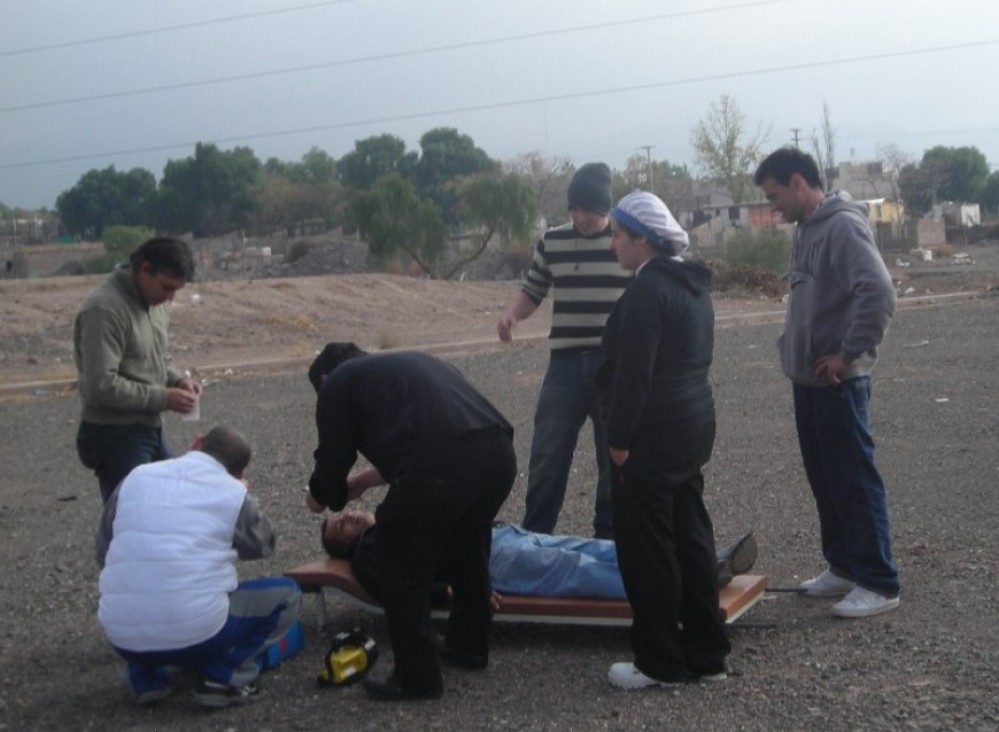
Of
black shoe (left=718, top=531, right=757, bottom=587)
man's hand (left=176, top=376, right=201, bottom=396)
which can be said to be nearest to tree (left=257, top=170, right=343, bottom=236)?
man's hand (left=176, top=376, right=201, bottom=396)

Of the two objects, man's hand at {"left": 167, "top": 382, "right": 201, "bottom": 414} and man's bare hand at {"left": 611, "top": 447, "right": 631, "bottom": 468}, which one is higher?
man's hand at {"left": 167, "top": 382, "right": 201, "bottom": 414}

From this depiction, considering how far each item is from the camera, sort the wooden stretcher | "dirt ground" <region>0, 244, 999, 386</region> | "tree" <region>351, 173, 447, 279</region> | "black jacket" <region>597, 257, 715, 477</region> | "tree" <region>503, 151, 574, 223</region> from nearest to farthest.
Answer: "black jacket" <region>597, 257, 715, 477</region> < the wooden stretcher < "dirt ground" <region>0, 244, 999, 386</region> < "tree" <region>351, 173, 447, 279</region> < "tree" <region>503, 151, 574, 223</region>

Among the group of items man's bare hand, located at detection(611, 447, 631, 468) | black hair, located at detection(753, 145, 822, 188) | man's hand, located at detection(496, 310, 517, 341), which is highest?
black hair, located at detection(753, 145, 822, 188)

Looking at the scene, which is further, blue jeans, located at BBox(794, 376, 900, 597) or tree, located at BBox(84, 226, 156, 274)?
tree, located at BBox(84, 226, 156, 274)

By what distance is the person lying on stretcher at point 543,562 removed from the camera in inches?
231

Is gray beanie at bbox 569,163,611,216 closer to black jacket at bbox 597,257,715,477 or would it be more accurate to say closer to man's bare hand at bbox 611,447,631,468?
black jacket at bbox 597,257,715,477

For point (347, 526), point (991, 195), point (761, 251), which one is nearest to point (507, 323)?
point (347, 526)

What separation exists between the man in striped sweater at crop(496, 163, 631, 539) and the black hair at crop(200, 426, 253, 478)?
1822 mm

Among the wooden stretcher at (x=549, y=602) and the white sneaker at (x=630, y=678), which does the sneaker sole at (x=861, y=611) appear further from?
the white sneaker at (x=630, y=678)

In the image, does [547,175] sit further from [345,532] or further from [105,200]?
[345,532]

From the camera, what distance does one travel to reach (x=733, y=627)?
5.87 metres

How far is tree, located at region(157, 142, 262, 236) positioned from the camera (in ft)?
291

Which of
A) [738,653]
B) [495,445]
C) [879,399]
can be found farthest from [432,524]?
[879,399]

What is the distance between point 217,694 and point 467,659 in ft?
3.25
